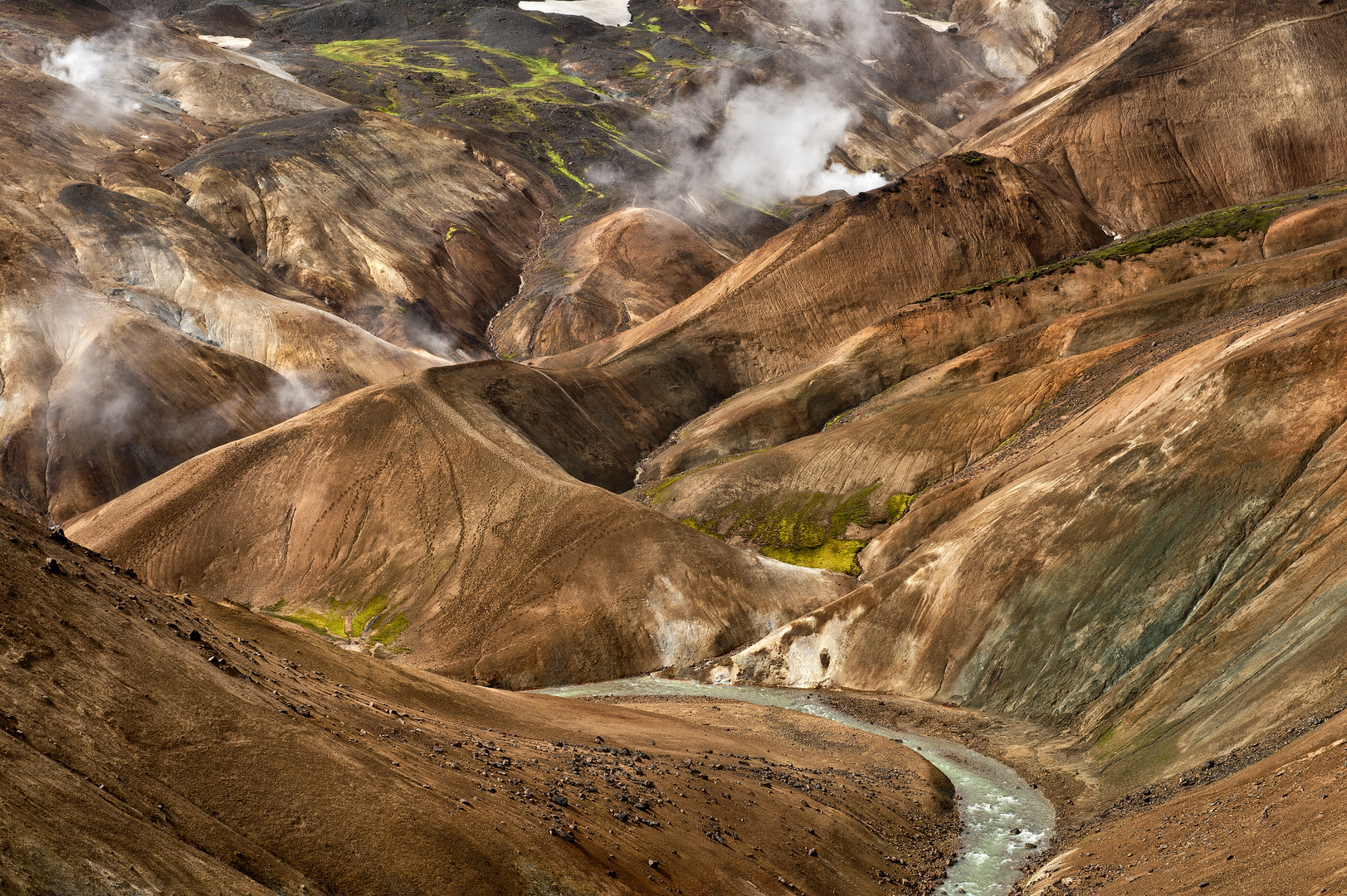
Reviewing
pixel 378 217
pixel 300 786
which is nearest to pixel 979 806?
pixel 300 786

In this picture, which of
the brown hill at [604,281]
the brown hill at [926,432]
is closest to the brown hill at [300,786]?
the brown hill at [926,432]

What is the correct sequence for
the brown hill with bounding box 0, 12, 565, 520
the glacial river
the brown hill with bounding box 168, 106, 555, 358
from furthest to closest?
the brown hill with bounding box 168, 106, 555, 358
the brown hill with bounding box 0, 12, 565, 520
the glacial river

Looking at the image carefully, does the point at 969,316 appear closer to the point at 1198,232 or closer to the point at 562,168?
the point at 1198,232

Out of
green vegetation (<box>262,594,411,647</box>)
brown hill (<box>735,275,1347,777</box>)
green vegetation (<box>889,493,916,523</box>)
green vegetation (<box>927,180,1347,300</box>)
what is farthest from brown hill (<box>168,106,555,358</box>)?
brown hill (<box>735,275,1347,777</box>)

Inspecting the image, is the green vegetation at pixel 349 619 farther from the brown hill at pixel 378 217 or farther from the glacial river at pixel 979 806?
the brown hill at pixel 378 217

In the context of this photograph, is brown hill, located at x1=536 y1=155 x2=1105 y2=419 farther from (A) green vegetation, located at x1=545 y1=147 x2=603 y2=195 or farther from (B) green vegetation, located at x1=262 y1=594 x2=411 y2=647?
(A) green vegetation, located at x1=545 y1=147 x2=603 y2=195

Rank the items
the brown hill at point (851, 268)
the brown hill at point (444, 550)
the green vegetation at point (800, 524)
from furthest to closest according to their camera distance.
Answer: the brown hill at point (851, 268) → the green vegetation at point (800, 524) → the brown hill at point (444, 550)

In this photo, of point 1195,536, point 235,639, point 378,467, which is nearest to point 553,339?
point 378,467

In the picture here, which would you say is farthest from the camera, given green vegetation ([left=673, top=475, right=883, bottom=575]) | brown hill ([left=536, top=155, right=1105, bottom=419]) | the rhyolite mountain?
brown hill ([left=536, top=155, right=1105, bottom=419])
